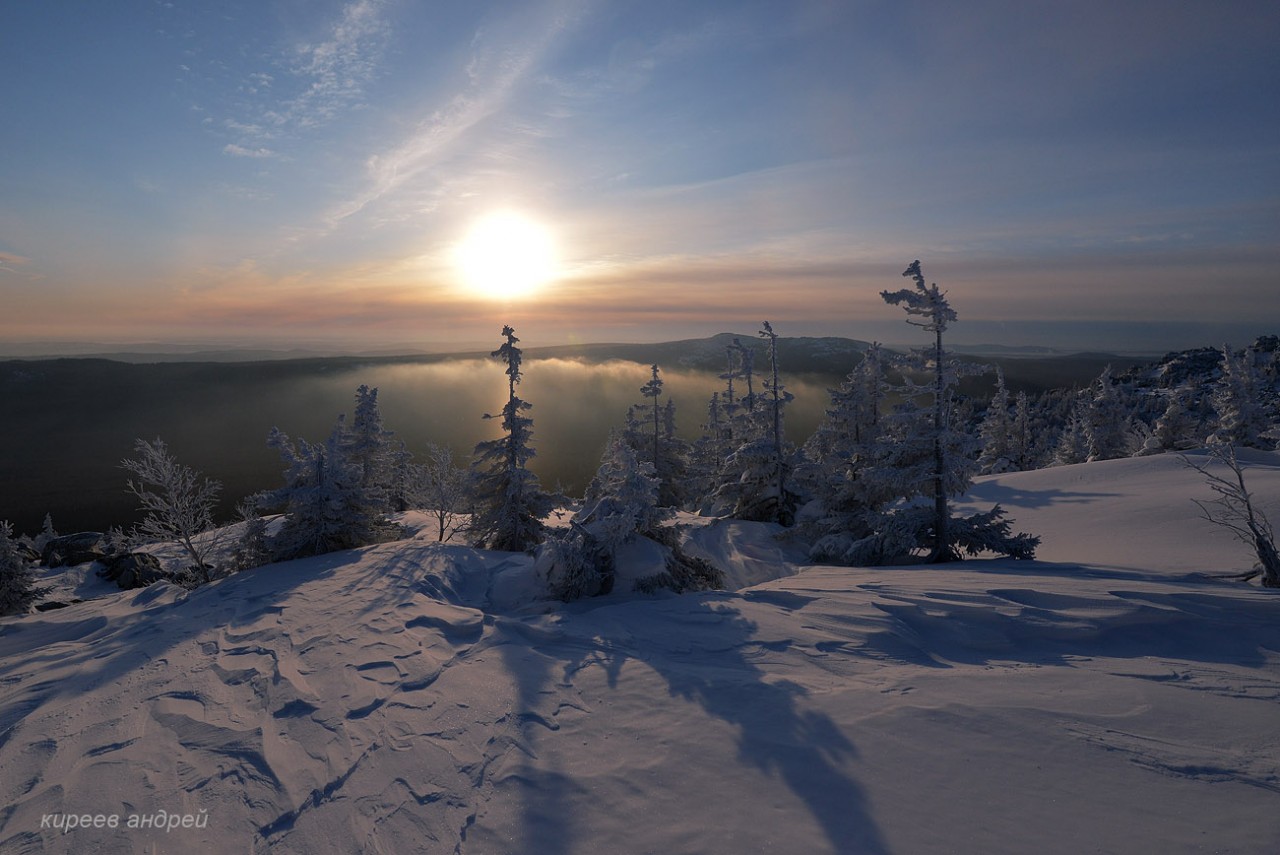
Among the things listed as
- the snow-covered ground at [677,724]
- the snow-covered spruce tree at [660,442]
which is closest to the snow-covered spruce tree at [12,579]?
the snow-covered ground at [677,724]

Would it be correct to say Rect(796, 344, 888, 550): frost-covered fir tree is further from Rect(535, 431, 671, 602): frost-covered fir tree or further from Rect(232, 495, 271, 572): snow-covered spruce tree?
Rect(232, 495, 271, 572): snow-covered spruce tree

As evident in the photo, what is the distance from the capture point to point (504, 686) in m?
7.40

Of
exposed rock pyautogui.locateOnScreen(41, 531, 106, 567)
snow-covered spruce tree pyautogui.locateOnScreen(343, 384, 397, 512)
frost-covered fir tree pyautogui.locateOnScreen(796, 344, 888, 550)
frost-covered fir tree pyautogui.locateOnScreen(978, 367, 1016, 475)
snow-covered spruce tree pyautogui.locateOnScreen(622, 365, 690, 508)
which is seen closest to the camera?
frost-covered fir tree pyautogui.locateOnScreen(796, 344, 888, 550)

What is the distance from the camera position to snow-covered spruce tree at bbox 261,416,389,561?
17641 mm

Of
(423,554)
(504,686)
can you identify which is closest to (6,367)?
(423,554)

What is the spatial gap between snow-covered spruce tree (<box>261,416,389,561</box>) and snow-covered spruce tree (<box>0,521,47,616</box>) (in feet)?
26.7

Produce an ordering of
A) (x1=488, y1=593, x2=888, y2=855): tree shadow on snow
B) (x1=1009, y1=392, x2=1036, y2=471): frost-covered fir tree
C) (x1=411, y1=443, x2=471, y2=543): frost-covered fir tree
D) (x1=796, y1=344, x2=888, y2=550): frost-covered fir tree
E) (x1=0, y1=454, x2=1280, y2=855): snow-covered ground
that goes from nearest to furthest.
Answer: (x1=0, y1=454, x2=1280, y2=855): snow-covered ground < (x1=488, y1=593, x2=888, y2=855): tree shadow on snow < (x1=796, y1=344, x2=888, y2=550): frost-covered fir tree < (x1=411, y1=443, x2=471, y2=543): frost-covered fir tree < (x1=1009, y1=392, x2=1036, y2=471): frost-covered fir tree

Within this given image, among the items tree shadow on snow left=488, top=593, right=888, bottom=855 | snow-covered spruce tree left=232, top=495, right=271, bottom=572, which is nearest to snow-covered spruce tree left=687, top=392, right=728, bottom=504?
snow-covered spruce tree left=232, top=495, right=271, bottom=572

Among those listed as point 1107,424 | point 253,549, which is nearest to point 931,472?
point 253,549

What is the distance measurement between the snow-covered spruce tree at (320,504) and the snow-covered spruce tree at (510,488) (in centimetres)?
381

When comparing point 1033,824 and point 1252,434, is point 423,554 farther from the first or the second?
point 1252,434

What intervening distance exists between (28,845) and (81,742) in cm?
205

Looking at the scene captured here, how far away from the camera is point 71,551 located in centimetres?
3117

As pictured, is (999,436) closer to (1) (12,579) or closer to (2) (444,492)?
(2) (444,492)
